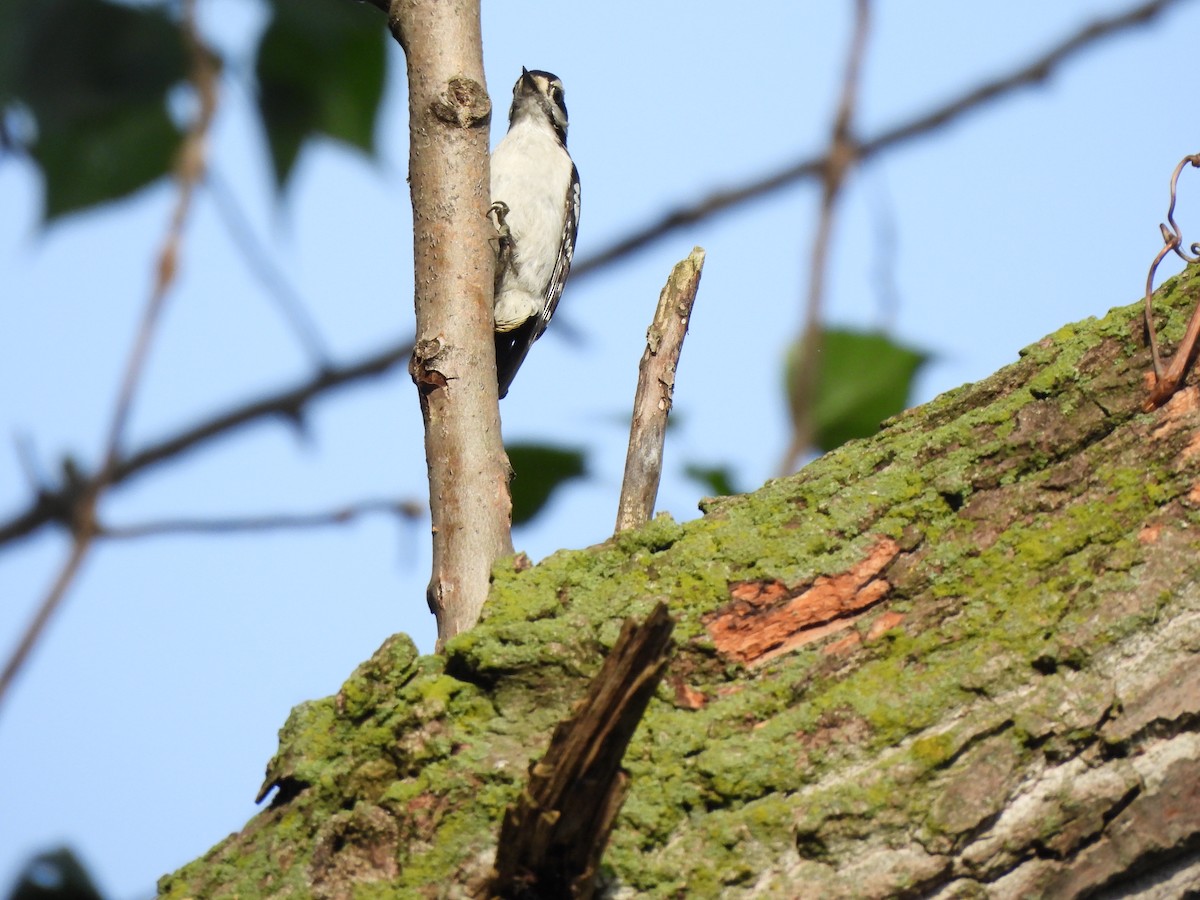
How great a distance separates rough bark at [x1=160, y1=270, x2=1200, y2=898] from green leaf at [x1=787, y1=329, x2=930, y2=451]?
22 centimetres

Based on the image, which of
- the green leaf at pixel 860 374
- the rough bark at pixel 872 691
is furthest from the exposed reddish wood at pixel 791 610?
the green leaf at pixel 860 374

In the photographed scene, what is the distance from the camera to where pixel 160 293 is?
850 millimetres

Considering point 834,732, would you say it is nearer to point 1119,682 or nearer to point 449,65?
point 1119,682

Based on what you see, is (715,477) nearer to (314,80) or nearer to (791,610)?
(791,610)

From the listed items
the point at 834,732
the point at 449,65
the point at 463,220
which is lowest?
the point at 834,732

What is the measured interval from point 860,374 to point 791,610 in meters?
0.56

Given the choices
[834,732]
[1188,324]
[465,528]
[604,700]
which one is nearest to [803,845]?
[834,732]

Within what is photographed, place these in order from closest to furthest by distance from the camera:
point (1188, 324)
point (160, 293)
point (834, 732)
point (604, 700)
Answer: point (160, 293) → point (604, 700) → point (834, 732) → point (1188, 324)

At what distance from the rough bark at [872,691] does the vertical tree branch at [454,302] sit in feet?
0.97

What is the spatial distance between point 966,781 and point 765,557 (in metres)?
0.65

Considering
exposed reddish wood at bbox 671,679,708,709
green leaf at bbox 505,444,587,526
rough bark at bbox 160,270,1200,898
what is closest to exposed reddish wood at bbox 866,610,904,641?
rough bark at bbox 160,270,1200,898

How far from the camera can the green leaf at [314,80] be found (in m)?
1.33

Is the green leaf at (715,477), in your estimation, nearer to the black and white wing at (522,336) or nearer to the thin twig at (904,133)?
the thin twig at (904,133)

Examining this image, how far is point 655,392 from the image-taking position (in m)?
3.54
